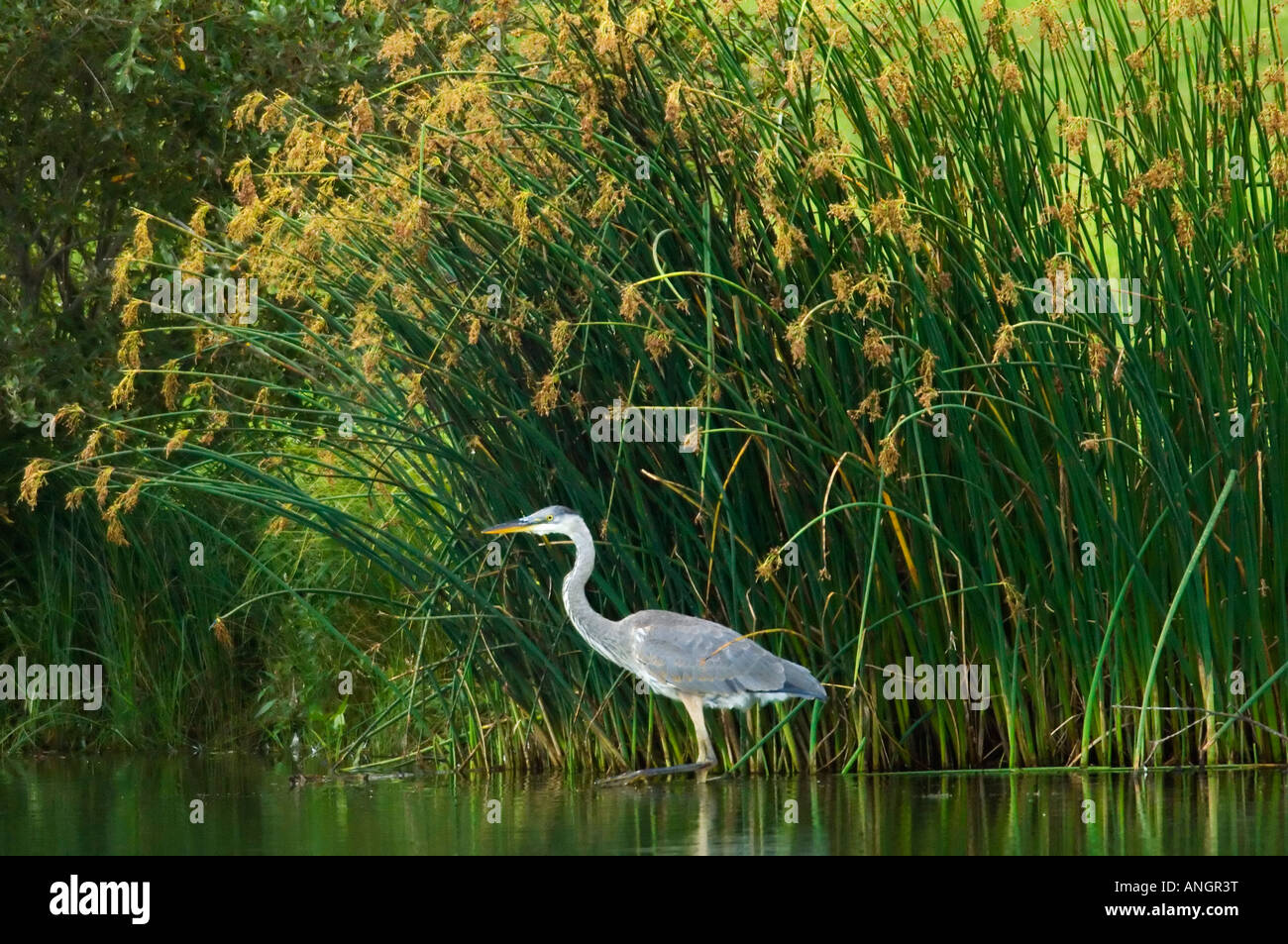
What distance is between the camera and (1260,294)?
6.10m

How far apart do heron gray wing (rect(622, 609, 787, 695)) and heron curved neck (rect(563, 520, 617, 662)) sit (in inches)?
6.8

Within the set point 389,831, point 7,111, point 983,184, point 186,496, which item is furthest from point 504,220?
Result: point 7,111

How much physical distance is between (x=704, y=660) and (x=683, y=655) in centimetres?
8

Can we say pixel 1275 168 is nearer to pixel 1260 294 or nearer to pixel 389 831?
pixel 1260 294

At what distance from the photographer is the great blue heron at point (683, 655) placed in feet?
19.2

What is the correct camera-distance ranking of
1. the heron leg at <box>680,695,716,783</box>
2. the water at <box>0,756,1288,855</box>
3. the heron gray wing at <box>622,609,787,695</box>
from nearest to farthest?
the water at <box>0,756,1288,855</box>
the heron gray wing at <box>622,609,787,695</box>
the heron leg at <box>680,695,716,783</box>

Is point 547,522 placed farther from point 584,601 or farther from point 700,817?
point 700,817

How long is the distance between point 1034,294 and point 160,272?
5477 millimetres

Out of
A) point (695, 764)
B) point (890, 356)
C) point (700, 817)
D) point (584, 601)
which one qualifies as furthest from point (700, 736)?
point (890, 356)

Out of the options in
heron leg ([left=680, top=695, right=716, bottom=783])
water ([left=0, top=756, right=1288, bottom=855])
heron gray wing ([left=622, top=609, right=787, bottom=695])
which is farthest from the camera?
heron leg ([left=680, top=695, right=716, bottom=783])

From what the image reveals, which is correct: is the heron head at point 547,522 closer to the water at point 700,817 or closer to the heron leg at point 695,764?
the heron leg at point 695,764

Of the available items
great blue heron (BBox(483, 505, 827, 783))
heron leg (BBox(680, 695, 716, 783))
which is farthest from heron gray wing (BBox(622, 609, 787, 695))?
heron leg (BBox(680, 695, 716, 783))

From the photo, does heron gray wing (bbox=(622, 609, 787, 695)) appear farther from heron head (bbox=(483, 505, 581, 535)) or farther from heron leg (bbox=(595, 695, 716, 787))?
heron head (bbox=(483, 505, 581, 535))

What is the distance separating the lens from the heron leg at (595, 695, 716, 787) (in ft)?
19.9
